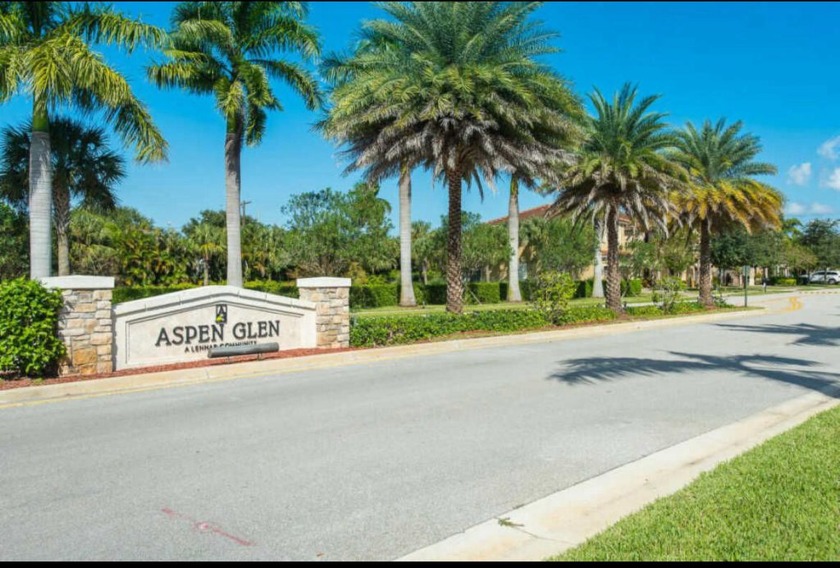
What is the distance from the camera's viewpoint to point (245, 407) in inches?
329

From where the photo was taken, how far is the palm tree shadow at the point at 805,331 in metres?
16.3

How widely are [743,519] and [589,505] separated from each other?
39.5 inches

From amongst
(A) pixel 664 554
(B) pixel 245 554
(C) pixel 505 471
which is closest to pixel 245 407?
(C) pixel 505 471

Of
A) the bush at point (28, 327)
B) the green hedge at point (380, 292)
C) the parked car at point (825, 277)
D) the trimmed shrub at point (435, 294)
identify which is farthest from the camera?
the parked car at point (825, 277)

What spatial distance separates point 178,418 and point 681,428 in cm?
581

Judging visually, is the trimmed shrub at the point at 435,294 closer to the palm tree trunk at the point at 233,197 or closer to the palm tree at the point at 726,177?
the palm tree at the point at 726,177

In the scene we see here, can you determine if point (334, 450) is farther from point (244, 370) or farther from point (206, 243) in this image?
point (206, 243)

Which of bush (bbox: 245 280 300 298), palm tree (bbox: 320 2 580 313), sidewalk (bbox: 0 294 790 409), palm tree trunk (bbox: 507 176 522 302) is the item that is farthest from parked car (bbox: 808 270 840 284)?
palm tree (bbox: 320 2 580 313)

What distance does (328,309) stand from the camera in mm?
14234

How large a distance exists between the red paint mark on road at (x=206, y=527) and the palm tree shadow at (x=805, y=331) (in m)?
15.7

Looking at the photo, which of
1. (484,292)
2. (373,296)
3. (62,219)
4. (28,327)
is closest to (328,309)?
(28,327)

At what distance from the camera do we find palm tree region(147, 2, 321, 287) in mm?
19125

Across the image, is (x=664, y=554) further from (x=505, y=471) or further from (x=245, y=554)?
(x=245, y=554)

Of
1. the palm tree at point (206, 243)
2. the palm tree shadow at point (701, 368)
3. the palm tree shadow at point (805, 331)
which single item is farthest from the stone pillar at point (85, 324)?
the palm tree at point (206, 243)
